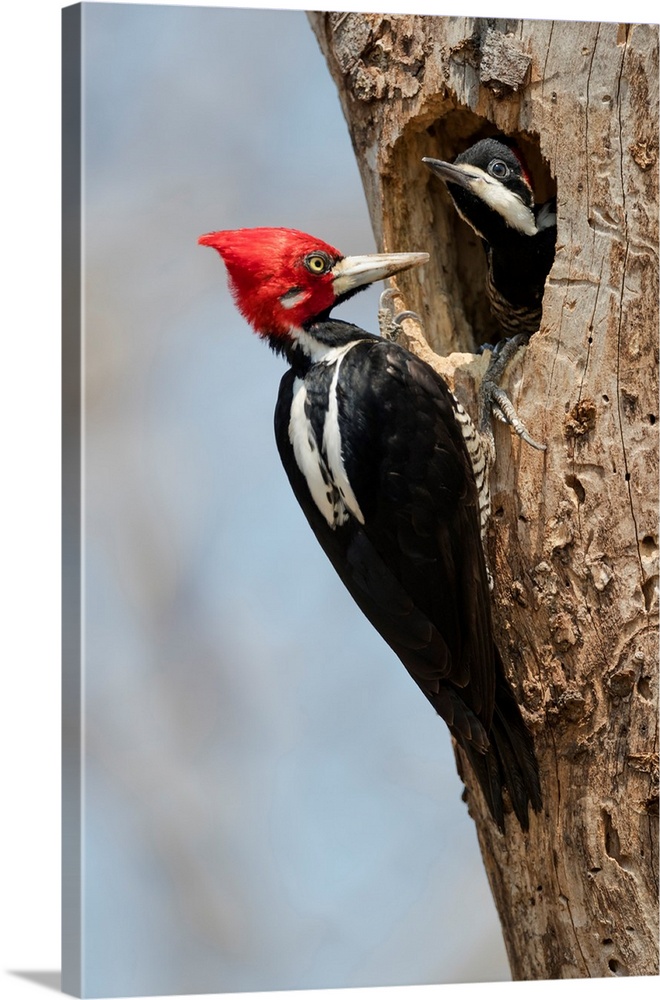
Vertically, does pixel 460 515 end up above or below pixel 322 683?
above

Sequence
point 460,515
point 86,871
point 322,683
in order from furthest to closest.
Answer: point 322,683
point 460,515
point 86,871

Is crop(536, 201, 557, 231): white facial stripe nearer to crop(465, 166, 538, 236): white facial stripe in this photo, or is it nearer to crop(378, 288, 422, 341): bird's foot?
crop(465, 166, 538, 236): white facial stripe

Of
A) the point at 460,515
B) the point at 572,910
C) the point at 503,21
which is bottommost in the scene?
the point at 572,910

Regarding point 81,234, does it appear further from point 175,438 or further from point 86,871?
point 86,871

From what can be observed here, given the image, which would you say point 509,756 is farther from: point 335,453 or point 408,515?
Result: point 335,453

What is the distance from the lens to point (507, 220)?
3182 millimetres

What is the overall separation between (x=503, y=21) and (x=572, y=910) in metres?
2.24

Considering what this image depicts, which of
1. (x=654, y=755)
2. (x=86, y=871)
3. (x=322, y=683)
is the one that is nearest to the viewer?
(x=86, y=871)

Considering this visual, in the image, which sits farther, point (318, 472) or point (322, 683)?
point (322, 683)

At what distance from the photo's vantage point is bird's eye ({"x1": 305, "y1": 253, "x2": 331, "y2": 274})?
2.95 meters

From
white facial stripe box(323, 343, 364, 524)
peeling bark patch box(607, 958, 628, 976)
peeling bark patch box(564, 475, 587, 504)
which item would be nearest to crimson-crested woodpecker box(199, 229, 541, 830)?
white facial stripe box(323, 343, 364, 524)

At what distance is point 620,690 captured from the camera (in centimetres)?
314

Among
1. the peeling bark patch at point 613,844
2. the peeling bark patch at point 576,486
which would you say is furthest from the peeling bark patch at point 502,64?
the peeling bark patch at point 613,844

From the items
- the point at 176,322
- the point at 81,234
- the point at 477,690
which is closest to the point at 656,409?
the point at 477,690
